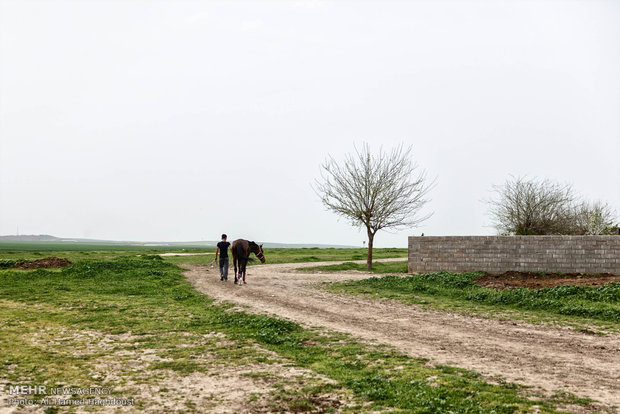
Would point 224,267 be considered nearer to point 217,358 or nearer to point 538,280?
point 217,358

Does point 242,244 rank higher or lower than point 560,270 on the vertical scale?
higher

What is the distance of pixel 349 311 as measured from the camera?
1492 cm

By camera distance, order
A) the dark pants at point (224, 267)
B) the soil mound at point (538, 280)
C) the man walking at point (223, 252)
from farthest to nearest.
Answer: the dark pants at point (224, 267) → the man walking at point (223, 252) → the soil mound at point (538, 280)

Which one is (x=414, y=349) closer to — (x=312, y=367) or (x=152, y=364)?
(x=312, y=367)

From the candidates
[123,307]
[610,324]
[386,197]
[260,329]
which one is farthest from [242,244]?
[610,324]

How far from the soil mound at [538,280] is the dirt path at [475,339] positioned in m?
6.06

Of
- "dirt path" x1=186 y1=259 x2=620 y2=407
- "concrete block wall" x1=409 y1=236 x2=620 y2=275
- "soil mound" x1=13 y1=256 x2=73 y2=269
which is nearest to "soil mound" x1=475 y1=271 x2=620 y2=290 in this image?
"concrete block wall" x1=409 y1=236 x2=620 y2=275

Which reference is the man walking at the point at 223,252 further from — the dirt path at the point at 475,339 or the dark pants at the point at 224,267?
the dirt path at the point at 475,339

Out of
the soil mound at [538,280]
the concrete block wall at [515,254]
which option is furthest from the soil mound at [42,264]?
the soil mound at [538,280]

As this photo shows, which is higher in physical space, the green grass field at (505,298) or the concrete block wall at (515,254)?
the concrete block wall at (515,254)

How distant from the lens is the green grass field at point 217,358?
6.80m

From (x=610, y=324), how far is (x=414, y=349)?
668 centimetres

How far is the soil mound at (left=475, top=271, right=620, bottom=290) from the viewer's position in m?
19.1

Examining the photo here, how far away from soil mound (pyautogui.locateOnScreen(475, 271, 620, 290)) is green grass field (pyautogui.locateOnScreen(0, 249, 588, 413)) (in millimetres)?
11489
